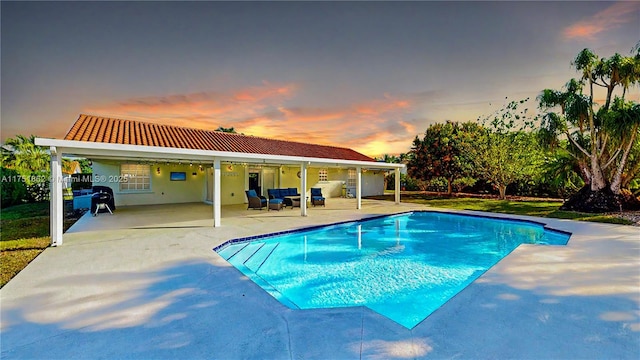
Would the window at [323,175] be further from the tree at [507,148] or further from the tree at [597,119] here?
the tree at [597,119]

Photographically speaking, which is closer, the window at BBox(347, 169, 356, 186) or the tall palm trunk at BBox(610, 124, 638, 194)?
the tall palm trunk at BBox(610, 124, 638, 194)

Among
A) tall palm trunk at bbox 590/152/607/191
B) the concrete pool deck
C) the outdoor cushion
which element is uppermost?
tall palm trunk at bbox 590/152/607/191

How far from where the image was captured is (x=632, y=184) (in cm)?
1460

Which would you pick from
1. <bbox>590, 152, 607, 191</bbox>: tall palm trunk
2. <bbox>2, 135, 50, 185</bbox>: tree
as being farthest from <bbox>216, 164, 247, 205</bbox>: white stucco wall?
<bbox>590, 152, 607, 191</bbox>: tall palm trunk

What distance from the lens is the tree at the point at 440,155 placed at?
72.2ft

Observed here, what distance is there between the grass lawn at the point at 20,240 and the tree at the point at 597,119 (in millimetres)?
19923

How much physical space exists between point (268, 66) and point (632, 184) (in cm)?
1976

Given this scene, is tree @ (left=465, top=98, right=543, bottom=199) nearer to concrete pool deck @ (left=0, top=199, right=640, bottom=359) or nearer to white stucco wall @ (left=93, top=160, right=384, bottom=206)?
white stucco wall @ (left=93, top=160, right=384, bottom=206)

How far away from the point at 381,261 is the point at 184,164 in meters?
12.6

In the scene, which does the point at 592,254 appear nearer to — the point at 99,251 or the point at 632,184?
the point at 99,251

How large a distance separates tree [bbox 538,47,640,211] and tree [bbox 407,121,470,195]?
288 inches

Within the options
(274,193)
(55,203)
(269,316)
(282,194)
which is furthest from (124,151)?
(282,194)

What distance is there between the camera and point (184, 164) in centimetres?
1535

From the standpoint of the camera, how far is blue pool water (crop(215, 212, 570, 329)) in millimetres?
5066
